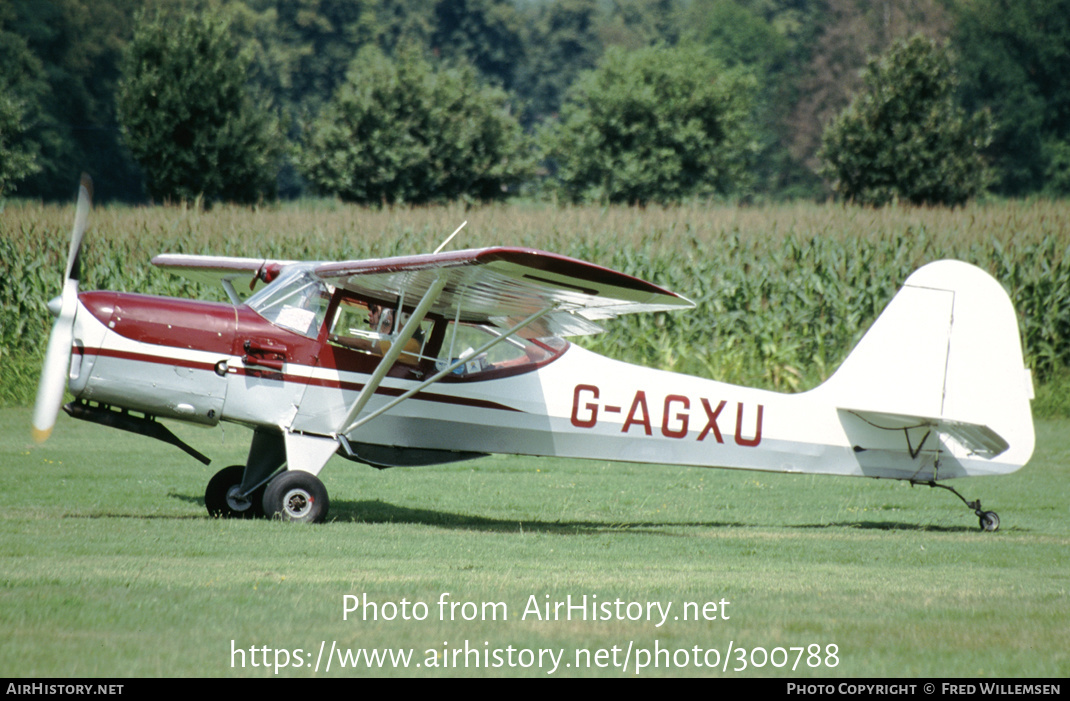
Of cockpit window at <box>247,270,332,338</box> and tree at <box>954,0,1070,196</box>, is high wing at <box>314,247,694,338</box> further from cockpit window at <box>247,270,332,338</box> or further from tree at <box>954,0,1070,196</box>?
tree at <box>954,0,1070,196</box>

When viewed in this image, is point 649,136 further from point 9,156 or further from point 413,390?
point 413,390

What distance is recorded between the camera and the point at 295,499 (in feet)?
30.4

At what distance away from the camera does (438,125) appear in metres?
40.2

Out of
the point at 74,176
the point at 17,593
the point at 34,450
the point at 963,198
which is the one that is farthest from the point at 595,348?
the point at 74,176

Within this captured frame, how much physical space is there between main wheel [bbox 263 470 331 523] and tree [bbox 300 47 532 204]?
30208 millimetres

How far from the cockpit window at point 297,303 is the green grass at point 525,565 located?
5.77ft

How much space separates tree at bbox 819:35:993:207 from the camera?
3606cm

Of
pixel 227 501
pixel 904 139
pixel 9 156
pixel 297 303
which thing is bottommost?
pixel 227 501

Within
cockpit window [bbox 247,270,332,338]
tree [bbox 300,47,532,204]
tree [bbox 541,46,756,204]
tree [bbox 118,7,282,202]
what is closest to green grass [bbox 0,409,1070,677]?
cockpit window [bbox 247,270,332,338]

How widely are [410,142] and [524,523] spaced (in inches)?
1204

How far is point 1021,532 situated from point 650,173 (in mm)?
34835

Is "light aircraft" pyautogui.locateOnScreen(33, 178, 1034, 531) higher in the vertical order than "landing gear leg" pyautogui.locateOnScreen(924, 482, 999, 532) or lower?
higher

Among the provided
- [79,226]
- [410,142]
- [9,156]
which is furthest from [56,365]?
[410,142]

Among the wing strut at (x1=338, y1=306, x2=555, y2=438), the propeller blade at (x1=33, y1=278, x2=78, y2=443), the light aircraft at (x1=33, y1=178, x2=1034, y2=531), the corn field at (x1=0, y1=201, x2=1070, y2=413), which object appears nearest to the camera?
the propeller blade at (x1=33, y1=278, x2=78, y2=443)
